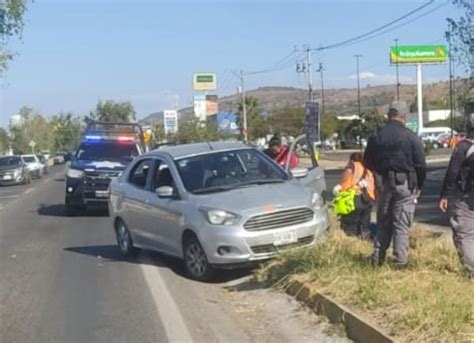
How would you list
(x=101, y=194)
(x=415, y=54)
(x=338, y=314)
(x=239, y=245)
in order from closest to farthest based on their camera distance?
(x=338, y=314)
(x=239, y=245)
(x=101, y=194)
(x=415, y=54)

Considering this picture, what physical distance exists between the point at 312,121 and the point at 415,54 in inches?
4377

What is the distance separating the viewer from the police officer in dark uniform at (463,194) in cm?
788

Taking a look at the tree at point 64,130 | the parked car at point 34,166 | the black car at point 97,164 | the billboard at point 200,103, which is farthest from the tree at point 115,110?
the black car at point 97,164

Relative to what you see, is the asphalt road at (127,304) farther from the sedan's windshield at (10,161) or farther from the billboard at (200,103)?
the billboard at (200,103)

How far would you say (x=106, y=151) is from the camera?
21.5 m

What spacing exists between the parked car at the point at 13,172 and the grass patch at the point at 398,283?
3199cm

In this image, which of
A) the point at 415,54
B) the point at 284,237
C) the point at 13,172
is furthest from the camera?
the point at 415,54

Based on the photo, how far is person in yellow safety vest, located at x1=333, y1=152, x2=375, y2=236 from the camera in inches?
452

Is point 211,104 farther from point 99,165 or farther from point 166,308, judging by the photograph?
point 166,308

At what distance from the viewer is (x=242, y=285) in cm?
966

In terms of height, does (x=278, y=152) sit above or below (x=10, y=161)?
above

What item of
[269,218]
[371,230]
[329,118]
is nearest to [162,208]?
[269,218]

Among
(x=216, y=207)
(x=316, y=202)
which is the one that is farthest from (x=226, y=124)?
(x=216, y=207)

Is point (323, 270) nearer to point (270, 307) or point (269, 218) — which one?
point (270, 307)
